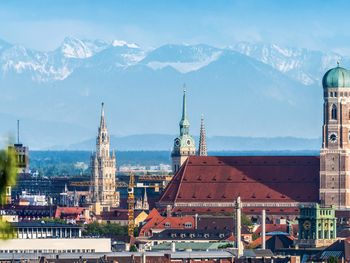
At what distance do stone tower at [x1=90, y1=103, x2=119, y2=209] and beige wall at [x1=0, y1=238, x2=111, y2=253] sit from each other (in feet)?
236

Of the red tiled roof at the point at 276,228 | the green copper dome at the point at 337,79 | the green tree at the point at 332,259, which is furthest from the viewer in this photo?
the green copper dome at the point at 337,79

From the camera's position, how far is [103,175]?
166m

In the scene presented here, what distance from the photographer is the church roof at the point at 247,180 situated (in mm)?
130625

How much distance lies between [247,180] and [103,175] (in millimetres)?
34934

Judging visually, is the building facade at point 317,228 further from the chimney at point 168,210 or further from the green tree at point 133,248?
the chimney at point 168,210

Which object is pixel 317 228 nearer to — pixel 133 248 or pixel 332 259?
pixel 133 248

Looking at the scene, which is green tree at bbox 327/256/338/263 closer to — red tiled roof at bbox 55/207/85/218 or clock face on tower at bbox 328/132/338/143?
clock face on tower at bbox 328/132/338/143

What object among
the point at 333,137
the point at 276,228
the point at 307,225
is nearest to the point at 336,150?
the point at 333,137

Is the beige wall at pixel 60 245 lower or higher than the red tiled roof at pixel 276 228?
lower

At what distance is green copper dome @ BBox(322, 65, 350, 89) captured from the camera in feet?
422

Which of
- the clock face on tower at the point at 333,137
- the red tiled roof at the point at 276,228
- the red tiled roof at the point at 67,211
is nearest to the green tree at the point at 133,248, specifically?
the red tiled roof at the point at 276,228

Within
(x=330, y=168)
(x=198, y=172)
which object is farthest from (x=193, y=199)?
(x=330, y=168)

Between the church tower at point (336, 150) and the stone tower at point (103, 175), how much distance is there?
37.4 meters

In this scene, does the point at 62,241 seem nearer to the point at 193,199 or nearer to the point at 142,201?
the point at 193,199
